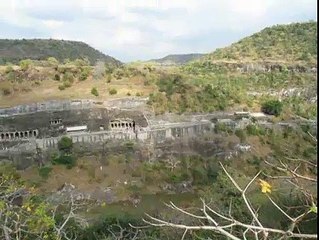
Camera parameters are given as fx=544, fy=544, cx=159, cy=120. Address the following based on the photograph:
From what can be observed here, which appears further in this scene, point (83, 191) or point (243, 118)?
point (243, 118)

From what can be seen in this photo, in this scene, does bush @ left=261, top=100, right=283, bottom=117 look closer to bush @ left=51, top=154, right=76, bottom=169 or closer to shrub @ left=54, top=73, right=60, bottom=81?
bush @ left=51, top=154, right=76, bottom=169

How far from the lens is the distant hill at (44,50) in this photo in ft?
163

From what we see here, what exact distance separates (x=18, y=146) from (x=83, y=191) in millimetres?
4298

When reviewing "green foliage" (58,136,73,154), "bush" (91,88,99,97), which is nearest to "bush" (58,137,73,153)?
"green foliage" (58,136,73,154)

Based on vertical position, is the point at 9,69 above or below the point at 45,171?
above

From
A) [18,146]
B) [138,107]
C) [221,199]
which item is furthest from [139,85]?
[221,199]

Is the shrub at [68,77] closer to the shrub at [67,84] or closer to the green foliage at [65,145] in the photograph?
the shrub at [67,84]

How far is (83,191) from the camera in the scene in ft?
73.9

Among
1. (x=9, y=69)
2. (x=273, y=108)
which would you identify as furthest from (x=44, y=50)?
(x=273, y=108)

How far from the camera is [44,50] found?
52125 mm

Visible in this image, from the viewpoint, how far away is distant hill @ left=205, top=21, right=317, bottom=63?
138ft

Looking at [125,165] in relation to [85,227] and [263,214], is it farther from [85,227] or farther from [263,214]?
[263,214]

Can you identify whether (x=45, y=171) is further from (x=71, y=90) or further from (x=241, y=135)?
(x=241, y=135)

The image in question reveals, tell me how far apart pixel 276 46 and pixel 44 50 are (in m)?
21.8
